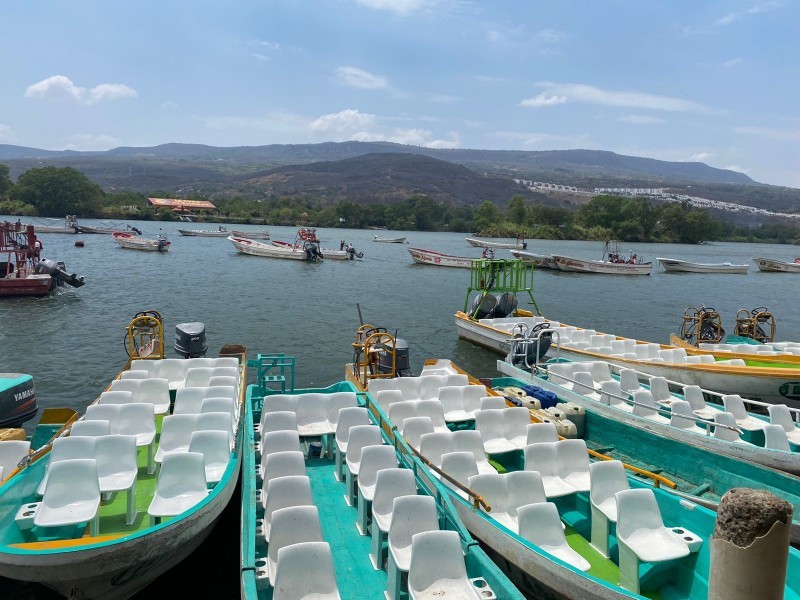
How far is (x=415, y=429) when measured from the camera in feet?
29.6

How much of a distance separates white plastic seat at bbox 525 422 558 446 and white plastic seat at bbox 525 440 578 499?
56 cm

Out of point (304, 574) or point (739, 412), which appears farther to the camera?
point (739, 412)

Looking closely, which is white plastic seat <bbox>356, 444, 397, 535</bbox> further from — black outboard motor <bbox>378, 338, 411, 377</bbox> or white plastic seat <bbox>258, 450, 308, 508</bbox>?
black outboard motor <bbox>378, 338, 411, 377</bbox>

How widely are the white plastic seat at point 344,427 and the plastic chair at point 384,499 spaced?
5.57ft

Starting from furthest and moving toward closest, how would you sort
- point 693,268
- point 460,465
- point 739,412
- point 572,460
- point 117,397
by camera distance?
point 693,268
point 739,412
point 117,397
point 572,460
point 460,465

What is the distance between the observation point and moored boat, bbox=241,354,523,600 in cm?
539

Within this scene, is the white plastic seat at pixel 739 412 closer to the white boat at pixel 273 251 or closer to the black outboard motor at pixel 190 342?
the black outboard motor at pixel 190 342

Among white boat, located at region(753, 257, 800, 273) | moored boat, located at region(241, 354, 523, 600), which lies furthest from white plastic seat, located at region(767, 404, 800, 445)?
white boat, located at region(753, 257, 800, 273)

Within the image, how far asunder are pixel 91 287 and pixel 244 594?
116 feet

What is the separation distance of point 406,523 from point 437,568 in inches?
27.4

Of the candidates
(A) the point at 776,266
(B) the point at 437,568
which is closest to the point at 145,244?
(B) the point at 437,568

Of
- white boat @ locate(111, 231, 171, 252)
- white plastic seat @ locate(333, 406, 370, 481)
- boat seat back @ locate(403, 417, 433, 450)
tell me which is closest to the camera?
white plastic seat @ locate(333, 406, 370, 481)

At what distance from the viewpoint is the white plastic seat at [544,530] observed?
6.52m

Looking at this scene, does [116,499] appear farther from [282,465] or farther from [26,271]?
[26,271]
